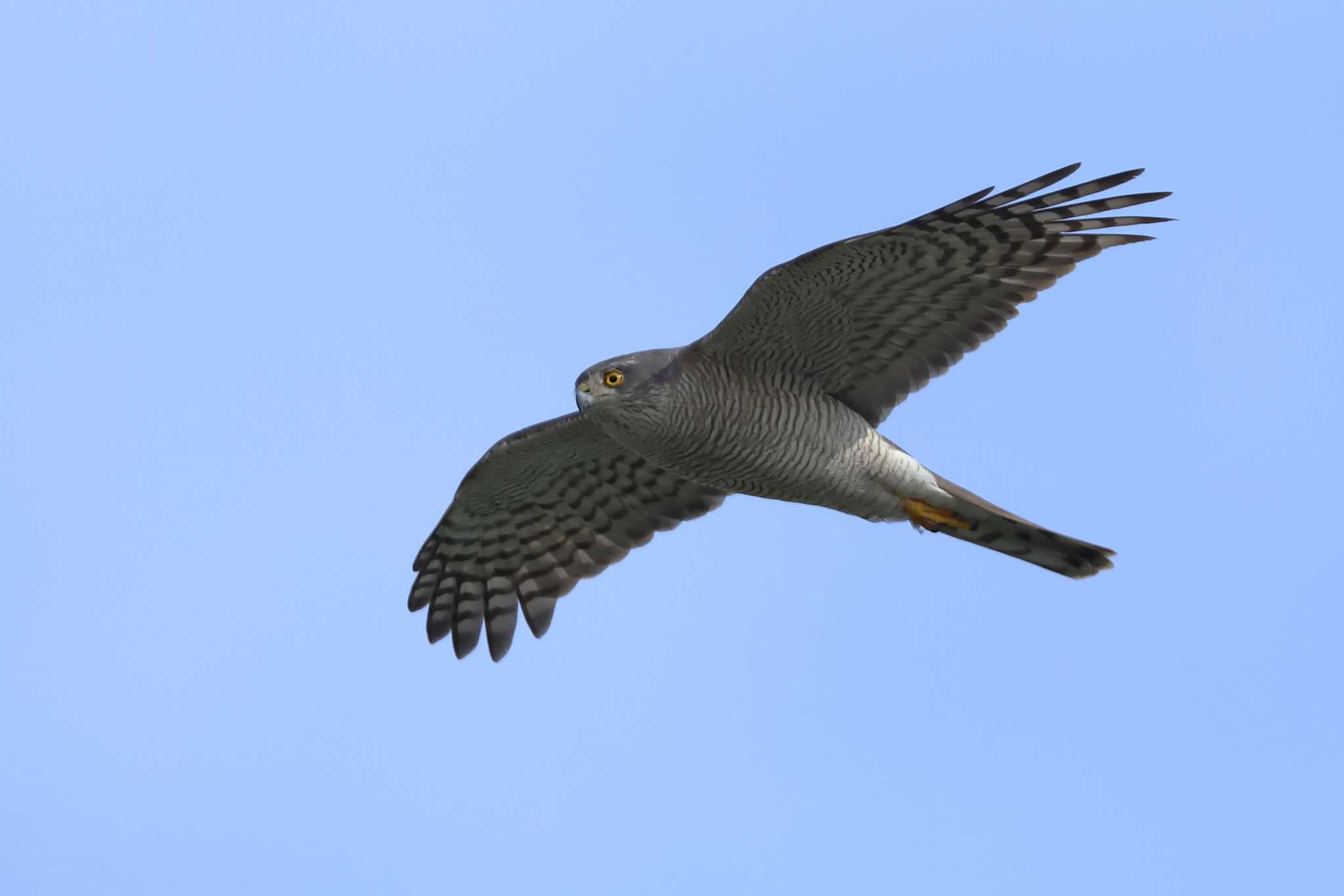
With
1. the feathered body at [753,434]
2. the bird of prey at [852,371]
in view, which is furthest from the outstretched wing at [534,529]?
the feathered body at [753,434]

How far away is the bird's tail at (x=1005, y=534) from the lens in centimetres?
1099

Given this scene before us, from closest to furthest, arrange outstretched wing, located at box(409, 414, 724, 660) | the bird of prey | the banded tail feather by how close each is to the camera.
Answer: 1. the bird of prey
2. the banded tail feather
3. outstretched wing, located at box(409, 414, 724, 660)

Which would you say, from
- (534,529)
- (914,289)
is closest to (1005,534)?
(914,289)

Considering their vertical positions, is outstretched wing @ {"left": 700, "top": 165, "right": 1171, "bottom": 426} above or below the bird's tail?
above

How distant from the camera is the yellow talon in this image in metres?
11.0

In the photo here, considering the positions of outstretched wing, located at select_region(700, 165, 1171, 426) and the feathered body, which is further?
→ the feathered body

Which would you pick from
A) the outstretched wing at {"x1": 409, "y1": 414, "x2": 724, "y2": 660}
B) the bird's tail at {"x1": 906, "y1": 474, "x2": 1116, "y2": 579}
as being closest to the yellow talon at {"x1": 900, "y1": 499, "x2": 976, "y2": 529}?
the bird's tail at {"x1": 906, "y1": 474, "x2": 1116, "y2": 579}

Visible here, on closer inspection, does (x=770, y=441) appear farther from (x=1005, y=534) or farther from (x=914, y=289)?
(x=1005, y=534)

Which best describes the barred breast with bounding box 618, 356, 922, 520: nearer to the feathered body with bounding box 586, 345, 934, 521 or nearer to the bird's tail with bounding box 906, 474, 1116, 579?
the feathered body with bounding box 586, 345, 934, 521

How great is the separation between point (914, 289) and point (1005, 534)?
168 cm

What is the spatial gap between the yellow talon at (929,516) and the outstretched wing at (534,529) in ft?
5.19

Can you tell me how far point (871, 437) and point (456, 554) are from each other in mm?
3396

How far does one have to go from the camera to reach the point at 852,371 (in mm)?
10977

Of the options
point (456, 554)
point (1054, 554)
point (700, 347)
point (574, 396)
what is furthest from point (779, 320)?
point (456, 554)
